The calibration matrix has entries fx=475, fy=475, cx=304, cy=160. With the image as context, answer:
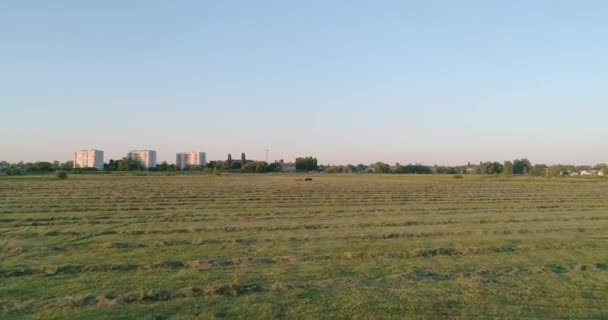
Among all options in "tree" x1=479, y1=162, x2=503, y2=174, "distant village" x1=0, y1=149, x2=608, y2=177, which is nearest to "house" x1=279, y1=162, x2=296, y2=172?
"distant village" x1=0, y1=149, x2=608, y2=177

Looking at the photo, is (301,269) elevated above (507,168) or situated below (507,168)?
below

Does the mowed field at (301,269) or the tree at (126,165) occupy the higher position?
the tree at (126,165)

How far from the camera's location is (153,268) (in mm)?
10445

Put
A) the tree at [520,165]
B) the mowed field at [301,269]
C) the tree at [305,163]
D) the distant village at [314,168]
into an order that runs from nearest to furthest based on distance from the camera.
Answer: the mowed field at [301,269]
the distant village at [314,168]
the tree at [520,165]
the tree at [305,163]

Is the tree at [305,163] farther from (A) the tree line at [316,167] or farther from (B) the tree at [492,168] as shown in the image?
(B) the tree at [492,168]

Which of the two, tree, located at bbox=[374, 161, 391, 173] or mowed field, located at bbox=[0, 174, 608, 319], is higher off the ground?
tree, located at bbox=[374, 161, 391, 173]

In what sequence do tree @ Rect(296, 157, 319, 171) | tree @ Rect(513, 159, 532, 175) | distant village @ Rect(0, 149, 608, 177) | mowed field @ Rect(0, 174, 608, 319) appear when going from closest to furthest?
mowed field @ Rect(0, 174, 608, 319) < distant village @ Rect(0, 149, 608, 177) < tree @ Rect(513, 159, 532, 175) < tree @ Rect(296, 157, 319, 171)

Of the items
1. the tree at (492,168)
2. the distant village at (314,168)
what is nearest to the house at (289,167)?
the distant village at (314,168)

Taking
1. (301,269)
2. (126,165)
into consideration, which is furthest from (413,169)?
(301,269)

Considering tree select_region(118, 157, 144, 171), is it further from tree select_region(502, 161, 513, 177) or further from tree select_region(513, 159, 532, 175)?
tree select_region(513, 159, 532, 175)

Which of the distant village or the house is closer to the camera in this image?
the distant village

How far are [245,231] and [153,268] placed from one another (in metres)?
6.43

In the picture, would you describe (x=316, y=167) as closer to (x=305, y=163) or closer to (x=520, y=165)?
(x=305, y=163)

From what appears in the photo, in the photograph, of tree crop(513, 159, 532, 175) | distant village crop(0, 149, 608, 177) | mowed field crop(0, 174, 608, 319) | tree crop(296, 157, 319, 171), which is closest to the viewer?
mowed field crop(0, 174, 608, 319)
